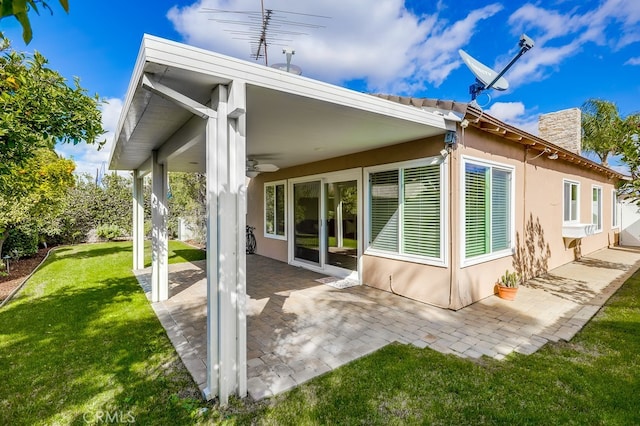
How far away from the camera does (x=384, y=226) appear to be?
642cm

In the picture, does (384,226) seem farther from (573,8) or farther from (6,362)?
(573,8)

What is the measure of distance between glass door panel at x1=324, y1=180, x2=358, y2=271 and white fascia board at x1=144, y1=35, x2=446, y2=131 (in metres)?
3.45

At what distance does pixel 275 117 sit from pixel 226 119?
130 cm

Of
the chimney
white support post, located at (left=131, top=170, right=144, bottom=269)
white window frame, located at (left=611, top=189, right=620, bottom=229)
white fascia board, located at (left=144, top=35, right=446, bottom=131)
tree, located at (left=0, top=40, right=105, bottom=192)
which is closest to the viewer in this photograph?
white fascia board, located at (left=144, top=35, right=446, bottom=131)

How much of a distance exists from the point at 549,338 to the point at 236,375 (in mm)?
4041

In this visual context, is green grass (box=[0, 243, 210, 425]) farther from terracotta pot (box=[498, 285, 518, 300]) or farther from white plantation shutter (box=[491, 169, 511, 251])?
white plantation shutter (box=[491, 169, 511, 251])

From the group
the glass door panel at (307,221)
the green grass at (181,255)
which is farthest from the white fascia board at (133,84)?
the green grass at (181,255)

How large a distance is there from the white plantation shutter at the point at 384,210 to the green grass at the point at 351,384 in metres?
2.78

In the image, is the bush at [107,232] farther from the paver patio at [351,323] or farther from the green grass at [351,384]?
the green grass at [351,384]

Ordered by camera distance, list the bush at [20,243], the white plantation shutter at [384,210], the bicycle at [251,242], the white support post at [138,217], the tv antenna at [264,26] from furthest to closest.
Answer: the bicycle at [251,242]
the bush at [20,243]
the white support post at [138,217]
the white plantation shutter at [384,210]
the tv antenna at [264,26]

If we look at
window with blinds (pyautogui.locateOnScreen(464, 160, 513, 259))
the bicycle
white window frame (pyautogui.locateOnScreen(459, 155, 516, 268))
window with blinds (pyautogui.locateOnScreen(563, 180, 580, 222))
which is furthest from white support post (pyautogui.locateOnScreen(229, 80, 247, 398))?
window with blinds (pyautogui.locateOnScreen(563, 180, 580, 222))

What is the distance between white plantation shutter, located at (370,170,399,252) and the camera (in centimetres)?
620

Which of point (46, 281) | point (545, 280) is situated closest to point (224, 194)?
point (46, 281)

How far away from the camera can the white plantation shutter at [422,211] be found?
5.50 metres
